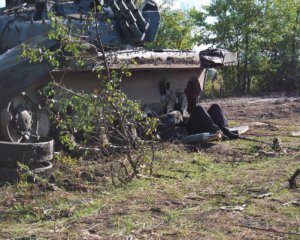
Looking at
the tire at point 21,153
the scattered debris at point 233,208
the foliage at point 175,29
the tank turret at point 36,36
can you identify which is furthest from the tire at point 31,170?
the foliage at point 175,29

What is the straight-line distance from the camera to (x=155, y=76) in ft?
31.4

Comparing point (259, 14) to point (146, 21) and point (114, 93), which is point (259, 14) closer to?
point (146, 21)

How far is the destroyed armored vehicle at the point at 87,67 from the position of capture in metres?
6.30

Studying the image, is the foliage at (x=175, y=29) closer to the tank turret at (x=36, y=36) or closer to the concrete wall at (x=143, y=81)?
the concrete wall at (x=143, y=81)

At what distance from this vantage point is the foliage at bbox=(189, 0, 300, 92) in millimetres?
23828

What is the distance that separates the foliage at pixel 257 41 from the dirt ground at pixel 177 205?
1706cm

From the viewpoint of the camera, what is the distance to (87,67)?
706cm

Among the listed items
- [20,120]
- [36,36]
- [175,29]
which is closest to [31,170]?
[20,120]

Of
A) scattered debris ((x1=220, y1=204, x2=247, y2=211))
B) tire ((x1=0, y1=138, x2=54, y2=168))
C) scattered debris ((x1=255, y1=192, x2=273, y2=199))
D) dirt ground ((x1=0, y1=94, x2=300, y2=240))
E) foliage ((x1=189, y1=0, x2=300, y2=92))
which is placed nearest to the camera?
dirt ground ((x1=0, y1=94, x2=300, y2=240))

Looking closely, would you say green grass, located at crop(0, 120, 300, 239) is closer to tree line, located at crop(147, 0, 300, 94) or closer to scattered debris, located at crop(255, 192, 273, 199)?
scattered debris, located at crop(255, 192, 273, 199)

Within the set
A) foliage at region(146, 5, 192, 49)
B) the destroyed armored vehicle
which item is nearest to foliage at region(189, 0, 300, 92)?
foliage at region(146, 5, 192, 49)

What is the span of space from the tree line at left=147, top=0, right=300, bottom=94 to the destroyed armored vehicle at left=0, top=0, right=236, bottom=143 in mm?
12981

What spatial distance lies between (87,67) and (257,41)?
1785 centimetres

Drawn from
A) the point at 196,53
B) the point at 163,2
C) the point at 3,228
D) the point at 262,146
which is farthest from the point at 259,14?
the point at 3,228
